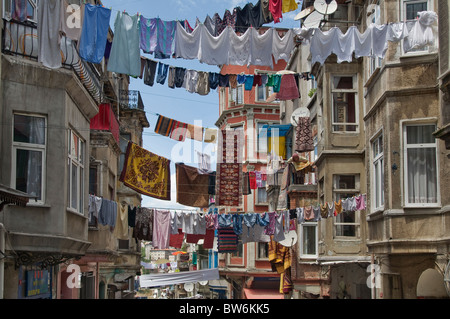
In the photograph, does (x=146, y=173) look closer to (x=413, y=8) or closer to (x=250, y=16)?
(x=250, y=16)

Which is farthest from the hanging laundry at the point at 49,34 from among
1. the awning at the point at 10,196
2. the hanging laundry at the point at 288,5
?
the hanging laundry at the point at 288,5

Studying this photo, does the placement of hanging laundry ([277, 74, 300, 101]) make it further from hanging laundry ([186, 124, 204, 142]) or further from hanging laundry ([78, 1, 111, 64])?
hanging laundry ([78, 1, 111, 64])

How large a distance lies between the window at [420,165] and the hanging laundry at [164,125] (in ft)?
39.2

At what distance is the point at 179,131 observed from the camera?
27625 mm

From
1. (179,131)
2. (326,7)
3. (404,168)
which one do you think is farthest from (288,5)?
(179,131)

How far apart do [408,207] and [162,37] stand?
299 inches

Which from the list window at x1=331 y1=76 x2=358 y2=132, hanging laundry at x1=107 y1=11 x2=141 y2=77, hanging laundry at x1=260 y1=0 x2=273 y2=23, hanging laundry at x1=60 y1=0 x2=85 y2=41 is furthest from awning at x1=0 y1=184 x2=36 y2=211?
window at x1=331 y1=76 x2=358 y2=132

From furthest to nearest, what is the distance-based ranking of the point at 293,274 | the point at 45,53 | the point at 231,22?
the point at 293,274, the point at 231,22, the point at 45,53

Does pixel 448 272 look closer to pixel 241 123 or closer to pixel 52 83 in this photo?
pixel 52 83

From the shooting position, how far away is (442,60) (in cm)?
1571

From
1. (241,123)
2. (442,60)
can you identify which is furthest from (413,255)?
(241,123)

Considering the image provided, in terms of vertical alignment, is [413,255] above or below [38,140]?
below

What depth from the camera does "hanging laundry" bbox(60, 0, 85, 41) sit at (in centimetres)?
1549

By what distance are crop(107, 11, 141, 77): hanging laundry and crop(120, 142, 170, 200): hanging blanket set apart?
9.26 m
